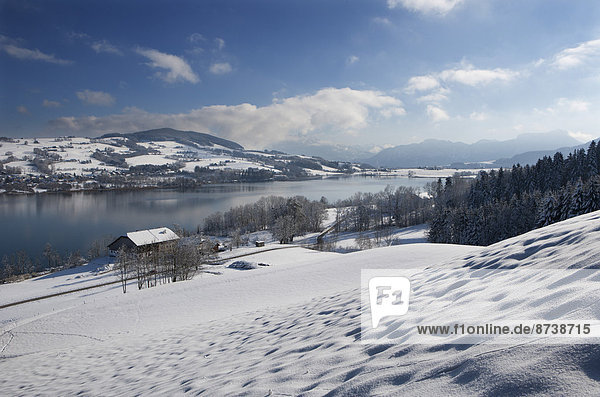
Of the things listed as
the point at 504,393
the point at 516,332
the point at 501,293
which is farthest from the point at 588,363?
the point at 501,293

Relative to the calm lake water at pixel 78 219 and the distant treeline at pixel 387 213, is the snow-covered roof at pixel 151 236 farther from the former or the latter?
the distant treeline at pixel 387 213

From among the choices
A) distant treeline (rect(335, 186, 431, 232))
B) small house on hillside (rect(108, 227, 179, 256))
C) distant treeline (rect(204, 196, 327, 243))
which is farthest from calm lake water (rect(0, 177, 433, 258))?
distant treeline (rect(335, 186, 431, 232))

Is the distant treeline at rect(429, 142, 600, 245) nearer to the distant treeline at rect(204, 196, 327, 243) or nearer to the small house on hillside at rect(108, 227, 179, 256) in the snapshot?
the distant treeline at rect(204, 196, 327, 243)

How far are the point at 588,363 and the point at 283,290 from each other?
9.14 metres

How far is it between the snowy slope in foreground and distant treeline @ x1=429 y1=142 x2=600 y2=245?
17.8m

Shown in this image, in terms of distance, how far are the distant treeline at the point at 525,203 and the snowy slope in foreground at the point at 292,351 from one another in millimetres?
17829

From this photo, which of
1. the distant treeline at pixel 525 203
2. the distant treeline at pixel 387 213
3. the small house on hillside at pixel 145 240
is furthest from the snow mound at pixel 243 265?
the distant treeline at pixel 387 213

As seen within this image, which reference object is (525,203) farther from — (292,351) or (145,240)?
(145,240)

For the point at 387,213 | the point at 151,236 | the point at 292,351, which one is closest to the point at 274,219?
the point at 387,213

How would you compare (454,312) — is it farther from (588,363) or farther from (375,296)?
(375,296)

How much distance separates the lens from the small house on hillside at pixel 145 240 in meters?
31.0

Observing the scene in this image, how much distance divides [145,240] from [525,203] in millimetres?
42180

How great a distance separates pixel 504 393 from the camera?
4.73 feet

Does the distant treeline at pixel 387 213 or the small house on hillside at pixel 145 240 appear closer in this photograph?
the small house on hillside at pixel 145 240
